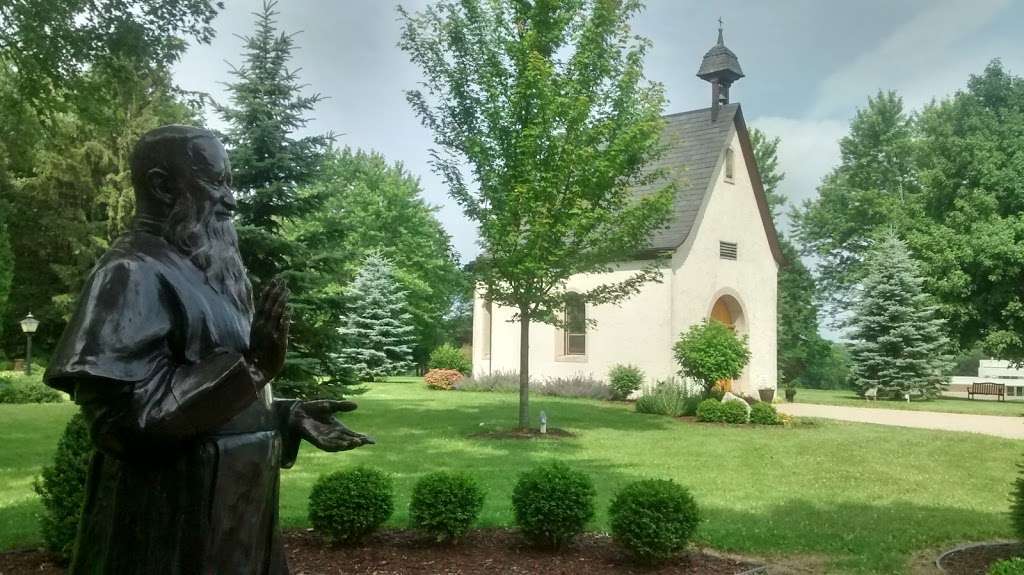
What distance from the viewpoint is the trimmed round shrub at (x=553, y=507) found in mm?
6848

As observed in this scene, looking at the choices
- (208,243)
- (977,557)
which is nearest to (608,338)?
(977,557)

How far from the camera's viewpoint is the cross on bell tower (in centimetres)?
2772

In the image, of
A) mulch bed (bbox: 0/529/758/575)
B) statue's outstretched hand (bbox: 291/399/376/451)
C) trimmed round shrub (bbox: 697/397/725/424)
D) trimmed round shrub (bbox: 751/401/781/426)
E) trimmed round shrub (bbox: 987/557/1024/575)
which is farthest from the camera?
trimmed round shrub (bbox: 697/397/725/424)

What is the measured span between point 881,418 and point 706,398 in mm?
4998

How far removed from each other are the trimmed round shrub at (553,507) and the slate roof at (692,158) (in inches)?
700

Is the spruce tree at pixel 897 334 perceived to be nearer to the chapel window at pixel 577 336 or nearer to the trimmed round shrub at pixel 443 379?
the chapel window at pixel 577 336

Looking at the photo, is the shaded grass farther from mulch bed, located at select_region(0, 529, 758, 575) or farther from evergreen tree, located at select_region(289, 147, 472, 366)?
evergreen tree, located at select_region(289, 147, 472, 366)

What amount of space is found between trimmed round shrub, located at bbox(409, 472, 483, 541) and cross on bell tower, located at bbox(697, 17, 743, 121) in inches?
910

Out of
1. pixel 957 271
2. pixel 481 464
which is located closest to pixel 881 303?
pixel 957 271

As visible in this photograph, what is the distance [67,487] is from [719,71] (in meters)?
25.9

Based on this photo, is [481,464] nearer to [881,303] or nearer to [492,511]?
[492,511]

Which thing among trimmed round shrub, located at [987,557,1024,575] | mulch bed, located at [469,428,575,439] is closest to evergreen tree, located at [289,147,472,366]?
mulch bed, located at [469,428,575,439]

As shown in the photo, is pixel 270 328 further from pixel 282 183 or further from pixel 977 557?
pixel 282 183

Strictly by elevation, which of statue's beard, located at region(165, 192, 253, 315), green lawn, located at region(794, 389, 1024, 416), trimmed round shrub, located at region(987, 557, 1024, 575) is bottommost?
green lawn, located at region(794, 389, 1024, 416)
